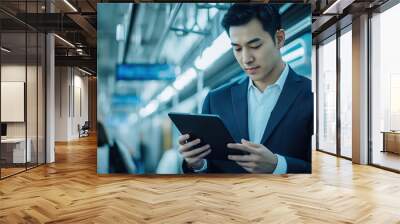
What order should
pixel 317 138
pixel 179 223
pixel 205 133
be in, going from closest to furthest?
pixel 179 223 < pixel 205 133 < pixel 317 138

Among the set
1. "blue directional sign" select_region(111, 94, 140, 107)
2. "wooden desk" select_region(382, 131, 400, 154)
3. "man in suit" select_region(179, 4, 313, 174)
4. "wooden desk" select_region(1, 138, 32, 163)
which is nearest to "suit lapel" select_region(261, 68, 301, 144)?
"man in suit" select_region(179, 4, 313, 174)

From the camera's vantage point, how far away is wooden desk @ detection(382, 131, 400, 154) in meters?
7.38

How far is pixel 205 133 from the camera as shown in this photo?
6.23 meters

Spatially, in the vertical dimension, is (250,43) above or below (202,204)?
above

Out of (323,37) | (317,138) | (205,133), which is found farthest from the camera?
(317,138)

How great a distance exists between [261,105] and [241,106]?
1.08ft

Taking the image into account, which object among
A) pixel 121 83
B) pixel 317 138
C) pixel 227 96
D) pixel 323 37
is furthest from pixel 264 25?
pixel 317 138

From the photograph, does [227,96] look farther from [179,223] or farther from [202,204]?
[179,223]

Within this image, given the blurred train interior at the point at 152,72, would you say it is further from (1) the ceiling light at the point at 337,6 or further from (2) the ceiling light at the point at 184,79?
(1) the ceiling light at the point at 337,6

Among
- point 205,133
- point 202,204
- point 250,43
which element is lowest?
point 202,204

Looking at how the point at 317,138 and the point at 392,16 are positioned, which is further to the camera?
the point at 317,138

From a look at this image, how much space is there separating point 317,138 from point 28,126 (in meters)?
8.13

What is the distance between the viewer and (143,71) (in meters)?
6.50

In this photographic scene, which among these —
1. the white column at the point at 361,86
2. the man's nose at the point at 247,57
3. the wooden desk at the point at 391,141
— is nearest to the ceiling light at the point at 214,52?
the man's nose at the point at 247,57
